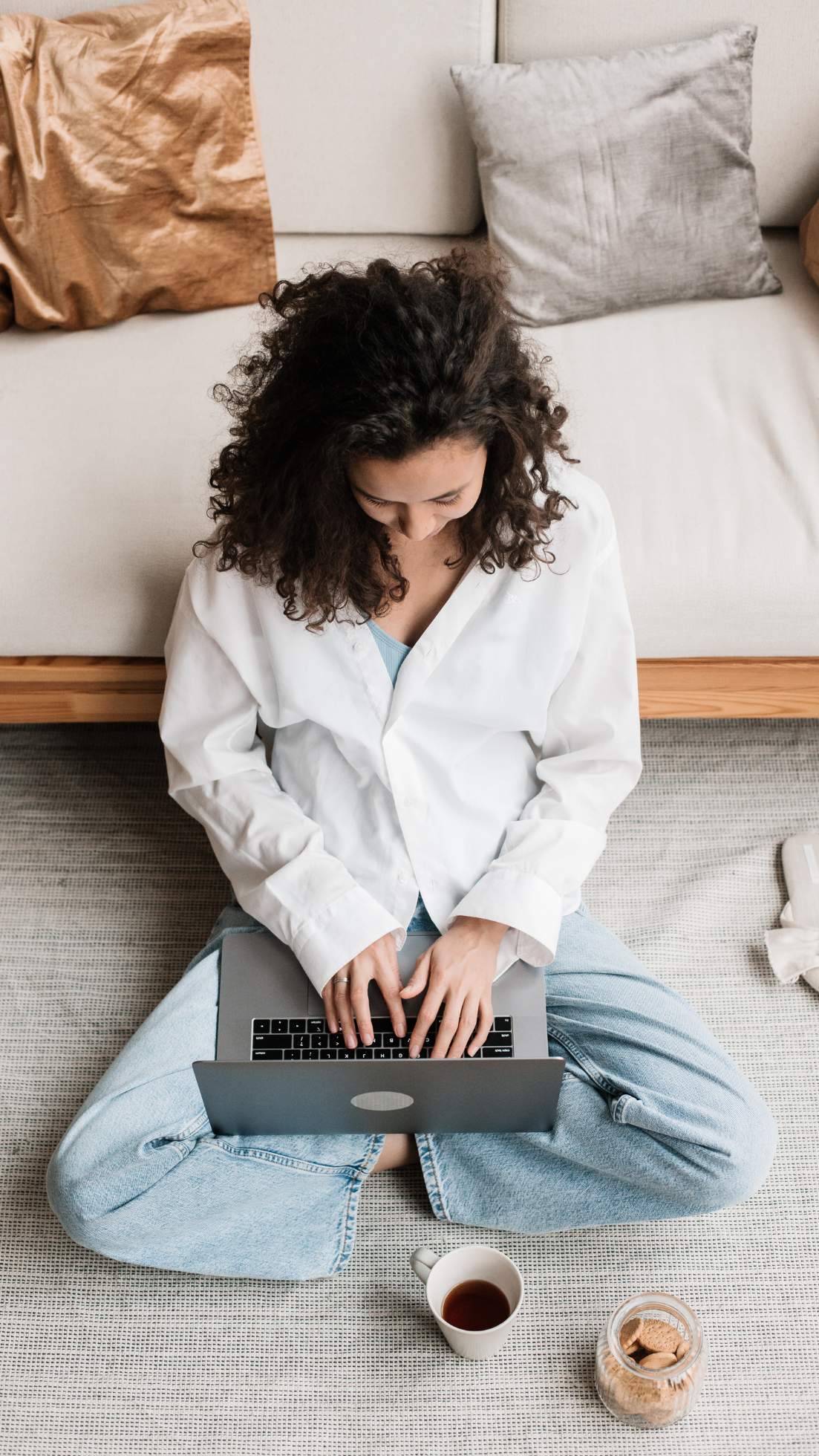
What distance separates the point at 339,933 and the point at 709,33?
1.39 metres

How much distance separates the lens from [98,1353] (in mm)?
1357

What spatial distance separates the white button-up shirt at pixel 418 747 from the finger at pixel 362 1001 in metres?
0.03

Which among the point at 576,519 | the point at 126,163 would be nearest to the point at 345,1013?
the point at 576,519

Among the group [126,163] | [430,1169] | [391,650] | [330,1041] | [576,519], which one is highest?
[126,163]

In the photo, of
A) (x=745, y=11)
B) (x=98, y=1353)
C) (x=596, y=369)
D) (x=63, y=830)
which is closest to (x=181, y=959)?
(x=63, y=830)

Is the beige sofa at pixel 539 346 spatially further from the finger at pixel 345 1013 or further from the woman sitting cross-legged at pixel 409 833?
the finger at pixel 345 1013

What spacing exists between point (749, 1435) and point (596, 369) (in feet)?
4.39

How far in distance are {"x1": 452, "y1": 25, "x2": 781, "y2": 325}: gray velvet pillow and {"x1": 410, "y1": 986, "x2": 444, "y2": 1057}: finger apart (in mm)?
1016

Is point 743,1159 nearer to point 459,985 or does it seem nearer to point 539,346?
point 459,985

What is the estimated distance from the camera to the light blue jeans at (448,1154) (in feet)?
4.17

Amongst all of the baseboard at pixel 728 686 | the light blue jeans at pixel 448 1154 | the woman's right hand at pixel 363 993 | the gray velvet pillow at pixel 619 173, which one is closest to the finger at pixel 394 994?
the woman's right hand at pixel 363 993

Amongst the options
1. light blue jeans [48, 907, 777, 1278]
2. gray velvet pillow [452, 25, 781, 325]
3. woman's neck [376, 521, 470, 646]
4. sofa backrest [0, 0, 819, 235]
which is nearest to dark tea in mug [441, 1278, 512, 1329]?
light blue jeans [48, 907, 777, 1278]

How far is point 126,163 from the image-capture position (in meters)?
1.63

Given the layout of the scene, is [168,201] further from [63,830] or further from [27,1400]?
[27,1400]
